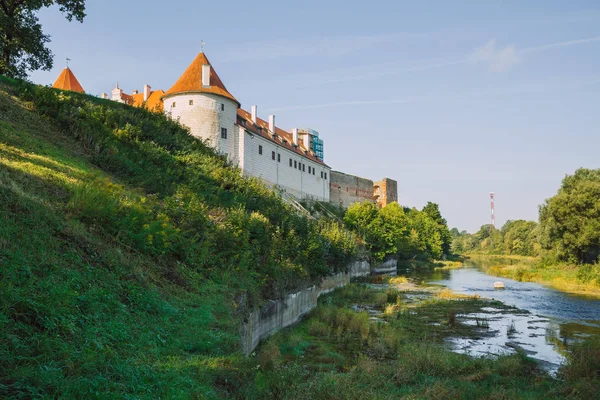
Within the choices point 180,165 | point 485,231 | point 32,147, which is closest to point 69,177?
point 32,147

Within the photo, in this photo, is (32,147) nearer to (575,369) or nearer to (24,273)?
(24,273)

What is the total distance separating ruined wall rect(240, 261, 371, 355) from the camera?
11.1 metres

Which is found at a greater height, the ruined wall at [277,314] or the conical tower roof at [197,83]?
the conical tower roof at [197,83]

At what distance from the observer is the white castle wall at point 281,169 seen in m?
39.4

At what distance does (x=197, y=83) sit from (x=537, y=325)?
2865 cm

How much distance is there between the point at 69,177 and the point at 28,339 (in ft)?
25.3

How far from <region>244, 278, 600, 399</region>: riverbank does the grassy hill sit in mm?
1230

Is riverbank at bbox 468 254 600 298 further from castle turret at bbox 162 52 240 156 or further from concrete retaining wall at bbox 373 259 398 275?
castle turret at bbox 162 52 240 156

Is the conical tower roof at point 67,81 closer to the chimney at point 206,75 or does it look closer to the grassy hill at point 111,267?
the chimney at point 206,75

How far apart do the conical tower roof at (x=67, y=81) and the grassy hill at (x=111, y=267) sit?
81.1 feet

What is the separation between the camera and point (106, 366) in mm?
4664

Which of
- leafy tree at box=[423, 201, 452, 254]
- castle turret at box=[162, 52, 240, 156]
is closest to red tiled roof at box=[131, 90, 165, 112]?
castle turret at box=[162, 52, 240, 156]

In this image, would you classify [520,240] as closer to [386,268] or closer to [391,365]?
[386,268]

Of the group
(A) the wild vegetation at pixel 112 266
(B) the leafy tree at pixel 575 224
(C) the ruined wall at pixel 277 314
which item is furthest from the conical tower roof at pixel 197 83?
(B) the leafy tree at pixel 575 224
